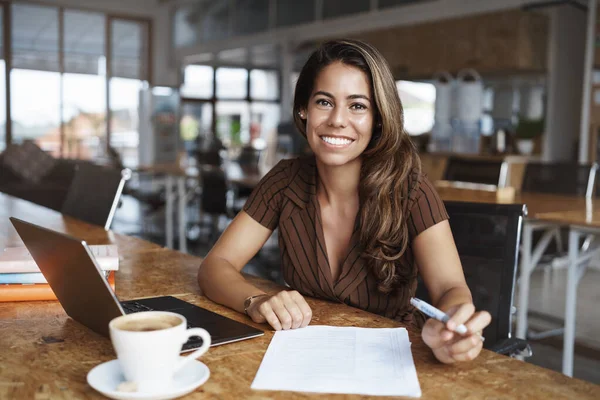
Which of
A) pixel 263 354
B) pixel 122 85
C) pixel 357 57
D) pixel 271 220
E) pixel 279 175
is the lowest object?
pixel 263 354

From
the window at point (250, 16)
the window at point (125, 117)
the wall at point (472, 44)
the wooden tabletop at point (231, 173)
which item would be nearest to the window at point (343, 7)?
the wall at point (472, 44)

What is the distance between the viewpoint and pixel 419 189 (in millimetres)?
1432

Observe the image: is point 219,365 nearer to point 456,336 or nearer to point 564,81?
point 456,336

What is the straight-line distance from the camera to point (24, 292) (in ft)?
4.05

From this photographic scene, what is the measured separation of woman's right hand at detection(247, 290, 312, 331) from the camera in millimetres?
1083

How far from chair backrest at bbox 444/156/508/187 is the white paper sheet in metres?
3.02

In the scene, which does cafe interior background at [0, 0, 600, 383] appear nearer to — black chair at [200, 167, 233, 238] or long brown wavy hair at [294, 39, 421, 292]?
black chair at [200, 167, 233, 238]

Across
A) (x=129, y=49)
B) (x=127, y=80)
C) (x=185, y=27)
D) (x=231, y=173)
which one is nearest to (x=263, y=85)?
(x=185, y=27)

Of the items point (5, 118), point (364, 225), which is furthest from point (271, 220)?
point (5, 118)

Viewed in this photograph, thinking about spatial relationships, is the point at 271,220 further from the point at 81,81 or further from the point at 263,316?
the point at 81,81

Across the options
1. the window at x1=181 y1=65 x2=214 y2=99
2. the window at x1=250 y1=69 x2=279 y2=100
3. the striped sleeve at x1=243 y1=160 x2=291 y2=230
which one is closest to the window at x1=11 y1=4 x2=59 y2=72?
the window at x1=181 y1=65 x2=214 y2=99

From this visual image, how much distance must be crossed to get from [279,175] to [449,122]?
241 inches

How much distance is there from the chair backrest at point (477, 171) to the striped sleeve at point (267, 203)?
8.53 ft

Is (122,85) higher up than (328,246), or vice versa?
(122,85)
